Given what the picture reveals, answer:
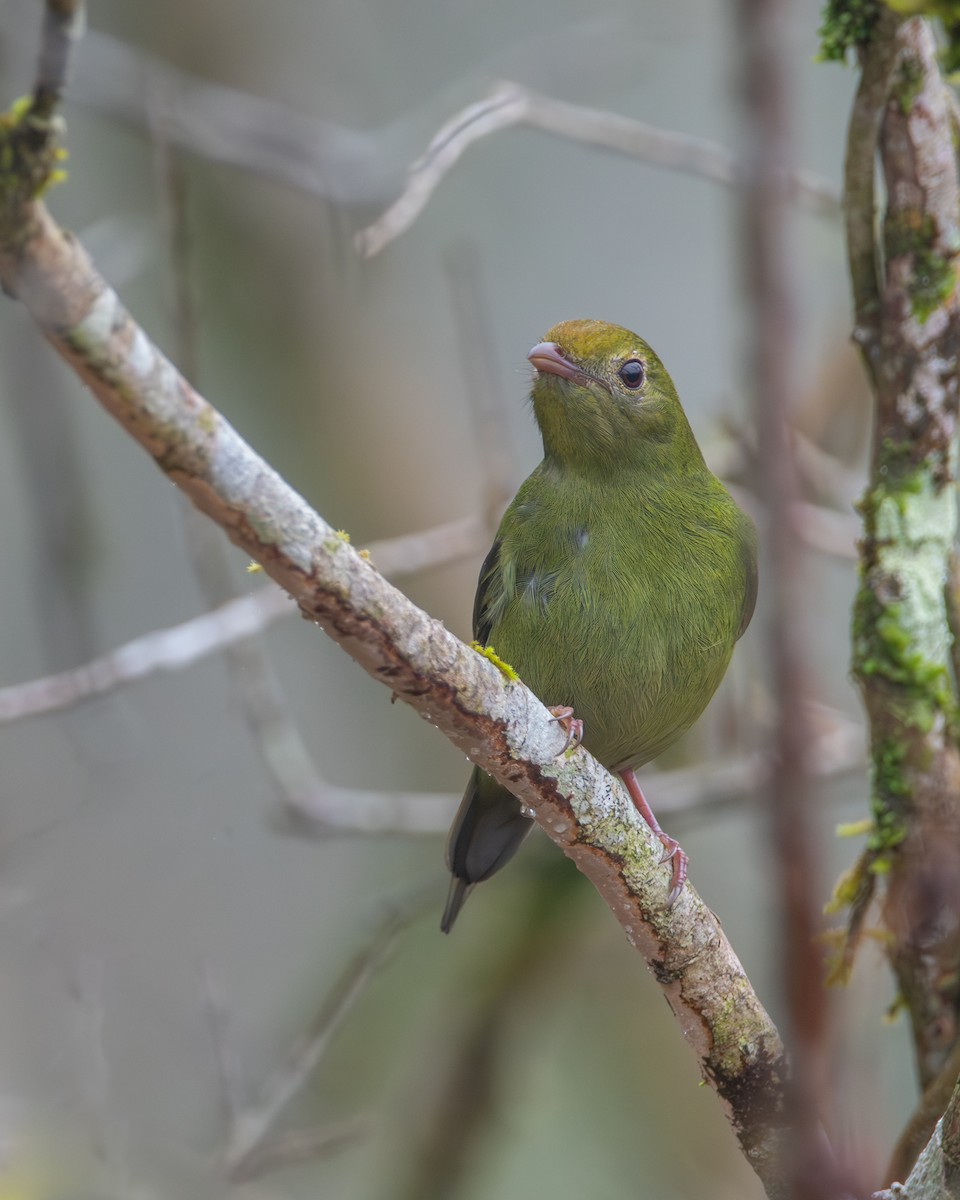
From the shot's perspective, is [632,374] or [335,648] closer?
[632,374]

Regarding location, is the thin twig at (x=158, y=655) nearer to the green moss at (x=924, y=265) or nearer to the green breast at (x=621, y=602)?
the green breast at (x=621, y=602)

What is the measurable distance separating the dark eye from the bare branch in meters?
0.62

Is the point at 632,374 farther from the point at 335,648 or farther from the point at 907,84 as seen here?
the point at 335,648

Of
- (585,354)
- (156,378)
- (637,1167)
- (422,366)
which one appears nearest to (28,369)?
(585,354)

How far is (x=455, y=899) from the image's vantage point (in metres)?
4.57

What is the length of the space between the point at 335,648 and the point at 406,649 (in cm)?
592

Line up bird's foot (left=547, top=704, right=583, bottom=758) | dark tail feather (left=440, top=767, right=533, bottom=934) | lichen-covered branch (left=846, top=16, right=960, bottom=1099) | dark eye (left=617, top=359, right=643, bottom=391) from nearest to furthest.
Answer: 1. bird's foot (left=547, top=704, right=583, bottom=758)
2. lichen-covered branch (left=846, top=16, right=960, bottom=1099)
3. dark tail feather (left=440, top=767, right=533, bottom=934)
4. dark eye (left=617, top=359, right=643, bottom=391)

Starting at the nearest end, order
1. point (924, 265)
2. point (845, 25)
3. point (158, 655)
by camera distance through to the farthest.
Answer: point (845, 25), point (924, 265), point (158, 655)

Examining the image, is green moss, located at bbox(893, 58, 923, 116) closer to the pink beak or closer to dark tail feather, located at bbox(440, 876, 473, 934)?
the pink beak

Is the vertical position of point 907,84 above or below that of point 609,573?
above

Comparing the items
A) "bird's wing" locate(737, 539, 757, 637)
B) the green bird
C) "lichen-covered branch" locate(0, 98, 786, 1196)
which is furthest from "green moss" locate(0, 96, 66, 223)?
"bird's wing" locate(737, 539, 757, 637)

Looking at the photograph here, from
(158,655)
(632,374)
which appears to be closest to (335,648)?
(158,655)

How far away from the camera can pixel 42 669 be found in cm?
807

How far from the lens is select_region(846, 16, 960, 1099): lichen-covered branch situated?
3.88 meters
